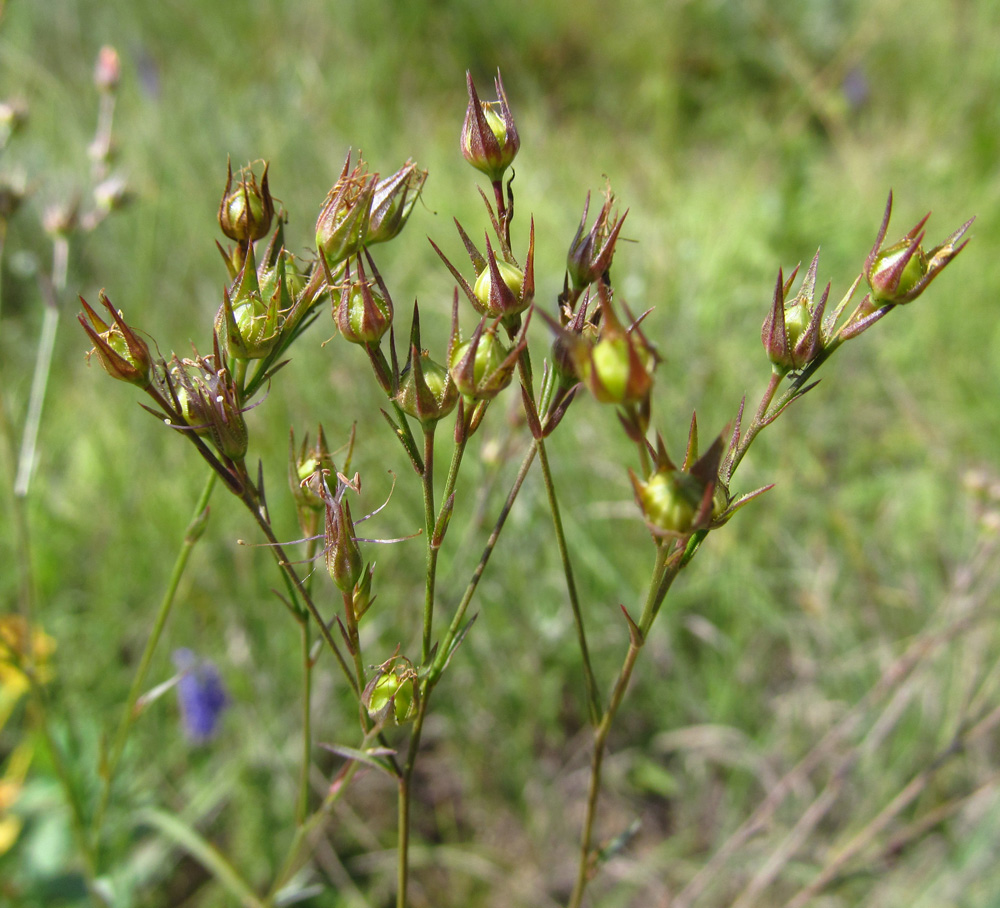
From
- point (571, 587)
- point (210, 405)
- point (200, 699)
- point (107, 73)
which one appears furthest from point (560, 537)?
point (107, 73)

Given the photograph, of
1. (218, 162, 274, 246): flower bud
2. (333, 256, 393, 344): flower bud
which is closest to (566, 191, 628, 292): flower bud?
(333, 256, 393, 344): flower bud

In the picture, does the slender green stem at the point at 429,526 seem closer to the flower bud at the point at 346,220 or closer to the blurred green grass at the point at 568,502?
the flower bud at the point at 346,220

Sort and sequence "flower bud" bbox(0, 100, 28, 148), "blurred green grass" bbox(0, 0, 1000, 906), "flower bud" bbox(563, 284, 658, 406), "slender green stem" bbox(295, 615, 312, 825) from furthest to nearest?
"blurred green grass" bbox(0, 0, 1000, 906) → "flower bud" bbox(0, 100, 28, 148) → "slender green stem" bbox(295, 615, 312, 825) → "flower bud" bbox(563, 284, 658, 406)

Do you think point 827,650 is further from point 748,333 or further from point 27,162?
point 27,162

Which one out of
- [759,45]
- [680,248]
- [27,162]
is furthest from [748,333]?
[759,45]

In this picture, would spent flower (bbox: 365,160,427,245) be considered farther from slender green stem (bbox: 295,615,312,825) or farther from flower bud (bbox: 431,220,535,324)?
slender green stem (bbox: 295,615,312,825)

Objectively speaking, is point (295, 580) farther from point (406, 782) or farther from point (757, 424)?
point (757, 424)

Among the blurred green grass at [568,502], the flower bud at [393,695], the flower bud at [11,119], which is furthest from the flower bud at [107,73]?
the flower bud at [393,695]
